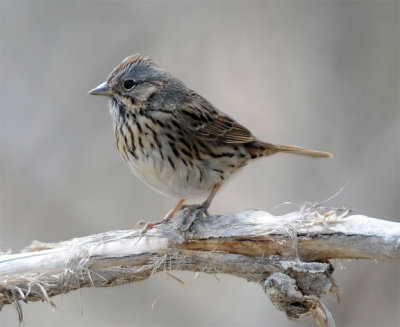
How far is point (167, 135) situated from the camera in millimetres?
4605

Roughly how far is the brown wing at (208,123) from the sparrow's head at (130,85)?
0.82 feet

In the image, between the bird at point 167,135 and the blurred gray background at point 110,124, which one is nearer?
the bird at point 167,135

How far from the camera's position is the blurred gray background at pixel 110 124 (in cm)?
731

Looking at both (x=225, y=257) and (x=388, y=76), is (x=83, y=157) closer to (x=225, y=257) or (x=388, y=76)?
(x=388, y=76)

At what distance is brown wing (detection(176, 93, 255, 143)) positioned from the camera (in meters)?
4.80

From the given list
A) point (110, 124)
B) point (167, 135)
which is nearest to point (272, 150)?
point (167, 135)

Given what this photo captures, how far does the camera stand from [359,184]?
22.4 feet

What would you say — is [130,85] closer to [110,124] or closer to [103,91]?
[103,91]

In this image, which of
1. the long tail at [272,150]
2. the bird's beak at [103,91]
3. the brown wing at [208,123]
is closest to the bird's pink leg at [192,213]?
the brown wing at [208,123]

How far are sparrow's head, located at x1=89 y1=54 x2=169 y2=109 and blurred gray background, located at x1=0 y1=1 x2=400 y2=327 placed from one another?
2.67 meters

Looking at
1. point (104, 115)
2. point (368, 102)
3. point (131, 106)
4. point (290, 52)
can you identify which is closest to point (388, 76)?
point (368, 102)

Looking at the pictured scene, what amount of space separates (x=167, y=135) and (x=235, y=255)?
108 cm

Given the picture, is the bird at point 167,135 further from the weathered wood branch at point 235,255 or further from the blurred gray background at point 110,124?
the blurred gray background at point 110,124

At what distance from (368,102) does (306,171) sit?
95 centimetres
